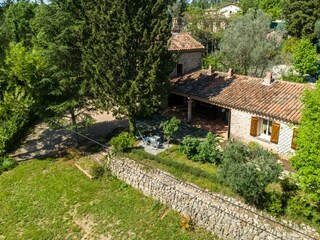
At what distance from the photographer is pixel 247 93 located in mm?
22375

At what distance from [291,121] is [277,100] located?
9.54 feet

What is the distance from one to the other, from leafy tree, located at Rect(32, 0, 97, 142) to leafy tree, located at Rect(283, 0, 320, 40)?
58951 mm

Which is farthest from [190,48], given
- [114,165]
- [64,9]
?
[114,165]

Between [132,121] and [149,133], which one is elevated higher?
[132,121]

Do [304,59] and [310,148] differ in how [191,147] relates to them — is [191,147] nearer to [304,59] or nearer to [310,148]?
[310,148]

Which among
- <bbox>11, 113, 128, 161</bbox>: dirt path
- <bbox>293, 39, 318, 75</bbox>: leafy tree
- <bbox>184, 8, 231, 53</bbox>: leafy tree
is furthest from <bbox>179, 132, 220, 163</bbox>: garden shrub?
<bbox>184, 8, 231, 53</bbox>: leafy tree

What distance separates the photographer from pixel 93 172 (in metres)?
19.5

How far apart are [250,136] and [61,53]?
14.8 metres

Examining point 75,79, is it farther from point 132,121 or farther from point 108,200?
point 108,200

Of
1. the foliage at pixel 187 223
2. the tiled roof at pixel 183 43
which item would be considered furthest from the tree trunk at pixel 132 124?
the tiled roof at pixel 183 43

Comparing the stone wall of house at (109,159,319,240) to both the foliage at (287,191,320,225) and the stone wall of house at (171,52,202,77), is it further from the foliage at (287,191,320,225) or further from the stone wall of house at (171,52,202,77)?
the stone wall of house at (171,52,202,77)

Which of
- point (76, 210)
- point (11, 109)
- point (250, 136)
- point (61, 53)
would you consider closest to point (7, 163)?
point (11, 109)

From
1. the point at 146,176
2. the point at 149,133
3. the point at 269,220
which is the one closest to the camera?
the point at 269,220

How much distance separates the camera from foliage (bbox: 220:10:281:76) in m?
30.8
